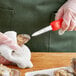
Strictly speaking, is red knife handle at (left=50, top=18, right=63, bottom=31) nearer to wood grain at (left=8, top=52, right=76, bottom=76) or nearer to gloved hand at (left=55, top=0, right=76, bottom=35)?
gloved hand at (left=55, top=0, right=76, bottom=35)

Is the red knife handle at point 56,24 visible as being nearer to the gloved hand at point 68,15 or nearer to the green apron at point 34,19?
the gloved hand at point 68,15

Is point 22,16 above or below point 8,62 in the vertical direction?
above

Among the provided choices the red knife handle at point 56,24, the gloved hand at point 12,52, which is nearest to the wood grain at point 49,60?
the gloved hand at point 12,52

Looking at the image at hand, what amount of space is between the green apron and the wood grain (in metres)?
0.06

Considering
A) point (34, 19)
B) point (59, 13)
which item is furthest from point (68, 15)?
point (34, 19)

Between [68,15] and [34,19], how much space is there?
16cm

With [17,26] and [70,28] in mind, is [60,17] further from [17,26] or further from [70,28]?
[17,26]

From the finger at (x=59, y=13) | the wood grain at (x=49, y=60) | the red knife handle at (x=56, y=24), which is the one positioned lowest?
the wood grain at (x=49, y=60)

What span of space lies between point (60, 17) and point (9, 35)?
22cm

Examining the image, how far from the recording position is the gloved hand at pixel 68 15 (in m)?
1.20

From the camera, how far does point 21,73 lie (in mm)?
1141

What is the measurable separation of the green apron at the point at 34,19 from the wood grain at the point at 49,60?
2.2 inches

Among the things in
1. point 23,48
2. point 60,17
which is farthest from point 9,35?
point 60,17

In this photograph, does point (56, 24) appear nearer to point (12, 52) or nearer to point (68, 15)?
point (68, 15)
